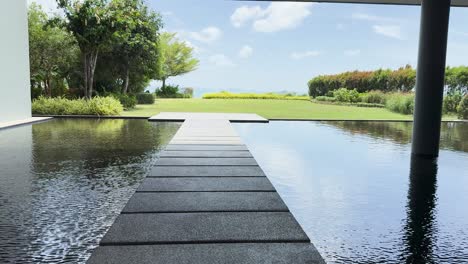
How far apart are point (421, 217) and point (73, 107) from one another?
41.3 feet

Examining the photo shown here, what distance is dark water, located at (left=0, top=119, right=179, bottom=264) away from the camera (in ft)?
8.54

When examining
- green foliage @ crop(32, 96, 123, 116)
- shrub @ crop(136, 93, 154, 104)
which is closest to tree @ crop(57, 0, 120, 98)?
green foliage @ crop(32, 96, 123, 116)

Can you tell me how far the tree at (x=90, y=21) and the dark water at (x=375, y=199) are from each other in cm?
925

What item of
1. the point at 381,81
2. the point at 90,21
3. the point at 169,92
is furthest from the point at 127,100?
the point at 381,81

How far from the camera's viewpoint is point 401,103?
17594 millimetres

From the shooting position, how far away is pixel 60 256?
2.43 metres

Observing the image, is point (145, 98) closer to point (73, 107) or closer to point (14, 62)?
point (73, 107)

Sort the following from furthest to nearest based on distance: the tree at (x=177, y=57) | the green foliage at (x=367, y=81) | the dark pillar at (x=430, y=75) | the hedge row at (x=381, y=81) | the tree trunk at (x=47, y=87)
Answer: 1. the tree at (x=177, y=57)
2. the green foliage at (x=367, y=81)
3. the hedge row at (x=381, y=81)
4. the tree trunk at (x=47, y=87)
5. the dark pillar at (x=430, y=75)

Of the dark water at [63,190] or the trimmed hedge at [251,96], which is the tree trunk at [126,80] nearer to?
the trimmed hedge at [251,96]

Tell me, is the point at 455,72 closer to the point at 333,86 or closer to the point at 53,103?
the point at 333,86

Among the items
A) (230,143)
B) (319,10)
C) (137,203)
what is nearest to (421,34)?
(230,143)

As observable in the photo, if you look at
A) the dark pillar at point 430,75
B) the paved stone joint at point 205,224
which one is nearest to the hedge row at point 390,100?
the dark pillar at point 430,75

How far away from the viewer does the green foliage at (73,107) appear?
1365 centimetres

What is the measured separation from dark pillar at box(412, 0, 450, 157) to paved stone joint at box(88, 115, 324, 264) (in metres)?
3.31
